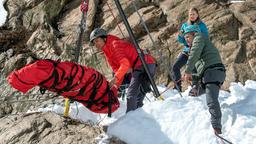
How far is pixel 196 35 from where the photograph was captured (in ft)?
21.8

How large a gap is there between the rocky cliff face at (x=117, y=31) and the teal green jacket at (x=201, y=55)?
4.70m

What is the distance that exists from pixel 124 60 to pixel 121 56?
10 cm

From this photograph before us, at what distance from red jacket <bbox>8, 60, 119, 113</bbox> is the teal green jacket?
1622 mm

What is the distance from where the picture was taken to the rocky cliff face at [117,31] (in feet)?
40.4

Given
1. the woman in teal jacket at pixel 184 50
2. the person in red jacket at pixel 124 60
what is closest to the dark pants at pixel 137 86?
the person in red jacket at pixel 124 60

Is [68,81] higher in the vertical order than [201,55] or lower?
higher

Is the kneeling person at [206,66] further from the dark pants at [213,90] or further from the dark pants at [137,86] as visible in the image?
the dark pants at [137,86]

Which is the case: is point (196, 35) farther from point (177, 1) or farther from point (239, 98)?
point (177, 1)

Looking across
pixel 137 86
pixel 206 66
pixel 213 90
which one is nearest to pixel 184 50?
pixel 137 86

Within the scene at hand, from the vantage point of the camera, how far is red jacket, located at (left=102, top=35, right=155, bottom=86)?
700 cm

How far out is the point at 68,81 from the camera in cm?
673

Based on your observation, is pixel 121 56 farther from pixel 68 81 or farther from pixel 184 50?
pixel 184 50

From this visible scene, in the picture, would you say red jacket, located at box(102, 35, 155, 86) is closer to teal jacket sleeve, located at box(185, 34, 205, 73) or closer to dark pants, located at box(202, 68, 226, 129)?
teal jacket sleeve, located at box(185, 34, 205, 73)

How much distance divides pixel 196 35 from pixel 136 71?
1381 mm
